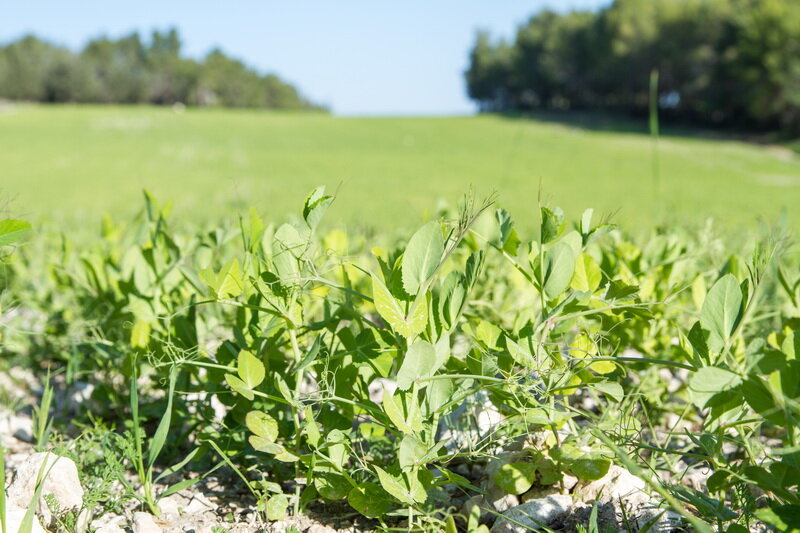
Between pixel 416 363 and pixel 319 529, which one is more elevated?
pixel 416 363

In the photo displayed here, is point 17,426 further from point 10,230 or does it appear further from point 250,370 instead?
point 250,370

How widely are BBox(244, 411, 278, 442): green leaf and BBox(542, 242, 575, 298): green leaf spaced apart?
550mm

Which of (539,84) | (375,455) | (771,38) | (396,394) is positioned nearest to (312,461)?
(396,394)

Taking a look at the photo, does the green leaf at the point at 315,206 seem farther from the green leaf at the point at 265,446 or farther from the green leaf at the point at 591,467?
the green leaf at the point at 591,467

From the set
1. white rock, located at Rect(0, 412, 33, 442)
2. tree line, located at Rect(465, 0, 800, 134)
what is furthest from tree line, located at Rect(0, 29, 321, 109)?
white rock, located at Rect(0, 412, 33, 442)

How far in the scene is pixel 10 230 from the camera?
3.61 feet

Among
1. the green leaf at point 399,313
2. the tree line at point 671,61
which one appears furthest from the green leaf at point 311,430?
the tree line at point 671,61

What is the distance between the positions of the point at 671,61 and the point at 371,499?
50.2m

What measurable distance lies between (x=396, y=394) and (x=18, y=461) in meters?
1.06

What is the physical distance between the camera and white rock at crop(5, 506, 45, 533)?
1.12 meters

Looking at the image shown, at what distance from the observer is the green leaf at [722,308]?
3.38ft

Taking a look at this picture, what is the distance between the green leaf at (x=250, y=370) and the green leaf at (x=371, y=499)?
265 mm

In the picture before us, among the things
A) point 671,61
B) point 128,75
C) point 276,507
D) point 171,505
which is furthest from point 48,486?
point 128,75

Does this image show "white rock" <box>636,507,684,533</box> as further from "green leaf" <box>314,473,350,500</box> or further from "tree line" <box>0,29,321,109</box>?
"tree line" <box>0,29,321,109</box>
